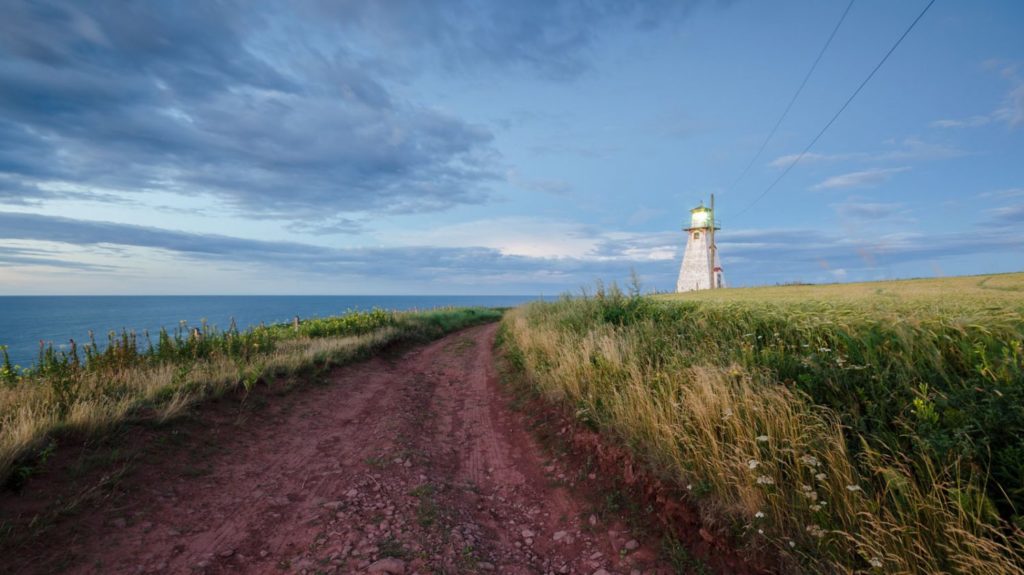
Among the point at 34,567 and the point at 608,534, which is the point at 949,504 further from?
the point at 34,567

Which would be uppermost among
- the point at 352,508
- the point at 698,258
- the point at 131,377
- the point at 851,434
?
the point at 698,258

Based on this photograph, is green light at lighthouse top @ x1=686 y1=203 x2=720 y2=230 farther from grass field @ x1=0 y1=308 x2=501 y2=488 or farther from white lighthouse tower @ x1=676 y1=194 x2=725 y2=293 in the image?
grass field @ x1=0 y1=308 x2=501 y2=488

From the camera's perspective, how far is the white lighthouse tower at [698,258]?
4016cm

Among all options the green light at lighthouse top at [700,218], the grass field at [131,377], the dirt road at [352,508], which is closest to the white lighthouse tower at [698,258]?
the green light at lighthouse top at [700,218]

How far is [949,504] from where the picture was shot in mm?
2617

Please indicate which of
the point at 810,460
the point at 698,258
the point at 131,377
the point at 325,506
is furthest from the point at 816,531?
the point at 698,258

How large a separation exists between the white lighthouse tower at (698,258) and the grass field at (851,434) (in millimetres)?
36074

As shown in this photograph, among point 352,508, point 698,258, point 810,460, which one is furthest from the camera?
point 698,258

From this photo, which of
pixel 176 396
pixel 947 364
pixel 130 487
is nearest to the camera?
pixel 947 364

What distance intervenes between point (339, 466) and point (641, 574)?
3.94 meters

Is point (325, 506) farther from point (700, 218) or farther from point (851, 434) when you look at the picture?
point (700, 218)

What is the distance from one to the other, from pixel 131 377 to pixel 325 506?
5.38 meters

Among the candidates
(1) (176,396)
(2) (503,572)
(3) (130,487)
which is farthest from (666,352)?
(1) (176,396)

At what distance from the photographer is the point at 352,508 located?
4.45 metres
